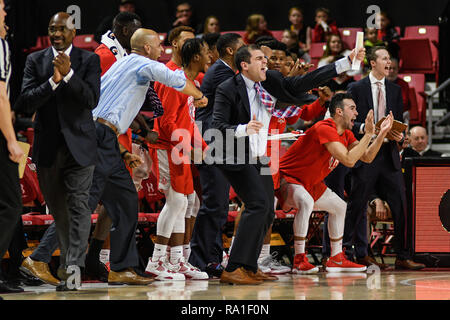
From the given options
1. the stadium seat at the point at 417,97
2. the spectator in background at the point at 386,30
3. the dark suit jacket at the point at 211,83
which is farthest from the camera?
the spectator in background at the point at 386,30

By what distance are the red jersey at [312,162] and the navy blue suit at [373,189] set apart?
30cm

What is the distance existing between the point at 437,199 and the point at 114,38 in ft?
10.2

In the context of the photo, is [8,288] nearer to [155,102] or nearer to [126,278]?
[126,278]

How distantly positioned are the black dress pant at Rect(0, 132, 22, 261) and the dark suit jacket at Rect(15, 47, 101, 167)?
61 centimetres

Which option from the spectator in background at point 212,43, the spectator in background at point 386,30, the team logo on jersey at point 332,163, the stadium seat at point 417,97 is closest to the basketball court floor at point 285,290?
the team logo on jersey at point 332,163

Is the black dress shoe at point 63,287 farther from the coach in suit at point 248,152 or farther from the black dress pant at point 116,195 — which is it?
the coach in suit at point 248,152

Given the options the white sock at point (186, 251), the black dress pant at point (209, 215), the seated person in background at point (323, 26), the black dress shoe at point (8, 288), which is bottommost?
the black dress shoe at point (8, 288)

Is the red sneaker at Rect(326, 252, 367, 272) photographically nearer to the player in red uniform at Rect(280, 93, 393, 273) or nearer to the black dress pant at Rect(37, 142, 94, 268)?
the player in red uniform at Rect(280, 93, 393, 273)

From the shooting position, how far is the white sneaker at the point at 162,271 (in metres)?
6.15

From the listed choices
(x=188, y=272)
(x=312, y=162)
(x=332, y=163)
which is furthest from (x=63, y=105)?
(x=332, y=163)

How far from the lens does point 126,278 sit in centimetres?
558

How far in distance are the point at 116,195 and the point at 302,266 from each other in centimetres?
204

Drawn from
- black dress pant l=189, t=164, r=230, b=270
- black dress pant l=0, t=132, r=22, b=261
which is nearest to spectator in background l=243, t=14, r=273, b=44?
black dress pant l=189, t=164, r=230, b=270
